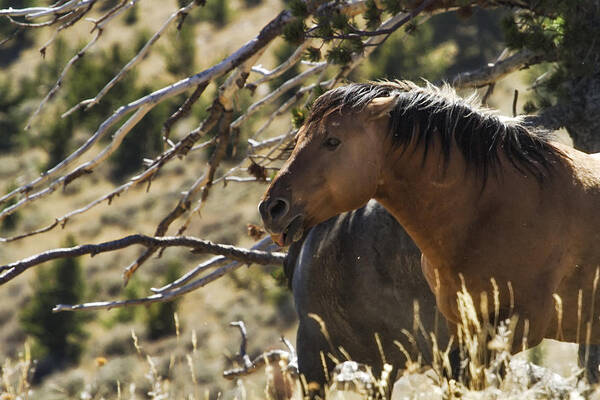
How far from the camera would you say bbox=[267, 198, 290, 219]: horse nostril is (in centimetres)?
368

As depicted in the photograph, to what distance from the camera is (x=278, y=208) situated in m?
3.72

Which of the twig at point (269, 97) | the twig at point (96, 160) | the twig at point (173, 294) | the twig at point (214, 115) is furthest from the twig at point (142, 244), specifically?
the twig at point (269, 97)

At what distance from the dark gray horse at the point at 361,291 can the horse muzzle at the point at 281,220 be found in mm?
1152

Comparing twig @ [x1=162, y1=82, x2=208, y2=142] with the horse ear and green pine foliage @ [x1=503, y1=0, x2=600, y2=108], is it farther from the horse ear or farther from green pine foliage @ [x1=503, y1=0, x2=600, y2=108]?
green pine foliage @ [x1=503, y1=0, x2=600, y2=108]

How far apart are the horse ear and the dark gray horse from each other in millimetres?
1099

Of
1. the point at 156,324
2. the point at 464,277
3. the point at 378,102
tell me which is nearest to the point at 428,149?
the point at 378,102

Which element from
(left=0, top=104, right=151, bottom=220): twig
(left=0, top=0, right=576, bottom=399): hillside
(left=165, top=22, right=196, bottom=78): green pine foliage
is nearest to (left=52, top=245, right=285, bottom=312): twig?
(left=0, top=104, right=151, bottom=220): twig

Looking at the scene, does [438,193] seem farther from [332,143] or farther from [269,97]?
[269,97]

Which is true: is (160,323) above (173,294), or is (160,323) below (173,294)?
below

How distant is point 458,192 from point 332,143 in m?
0.63

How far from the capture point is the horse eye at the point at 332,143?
12.4 feet

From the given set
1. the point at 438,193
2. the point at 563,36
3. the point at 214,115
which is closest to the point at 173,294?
the point at 214,115

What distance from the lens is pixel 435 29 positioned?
30.8m

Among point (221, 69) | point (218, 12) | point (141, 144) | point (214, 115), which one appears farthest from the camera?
point (218, 12)
